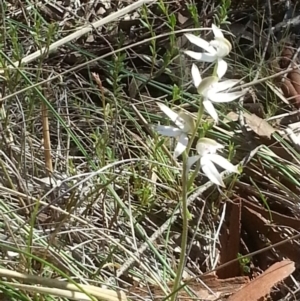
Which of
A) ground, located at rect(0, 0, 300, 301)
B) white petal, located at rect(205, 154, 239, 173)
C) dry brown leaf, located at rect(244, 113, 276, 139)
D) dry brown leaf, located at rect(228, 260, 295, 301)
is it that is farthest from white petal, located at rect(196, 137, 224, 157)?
dry brown leaf, located at rect(244, 113, 276, 139)

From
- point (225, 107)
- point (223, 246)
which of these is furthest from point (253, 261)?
point (225, 107)

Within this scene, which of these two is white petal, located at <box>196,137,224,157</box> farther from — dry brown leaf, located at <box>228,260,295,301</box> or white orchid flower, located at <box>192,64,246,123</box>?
dry brown leaf, located at <box>228,260,295,301</box>

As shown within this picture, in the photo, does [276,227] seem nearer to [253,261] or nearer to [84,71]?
[253,261]

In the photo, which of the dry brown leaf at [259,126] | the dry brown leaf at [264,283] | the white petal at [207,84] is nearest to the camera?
the white petal at [207,84]

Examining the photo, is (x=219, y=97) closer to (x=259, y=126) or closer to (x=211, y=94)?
(x=211, y=94)

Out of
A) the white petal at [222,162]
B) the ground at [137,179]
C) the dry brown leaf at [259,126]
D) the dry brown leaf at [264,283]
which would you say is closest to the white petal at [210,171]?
the white petal at [222,162]

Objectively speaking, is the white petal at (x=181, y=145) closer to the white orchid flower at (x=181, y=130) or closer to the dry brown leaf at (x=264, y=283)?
the white orchid flower at (x=181, y=130)
